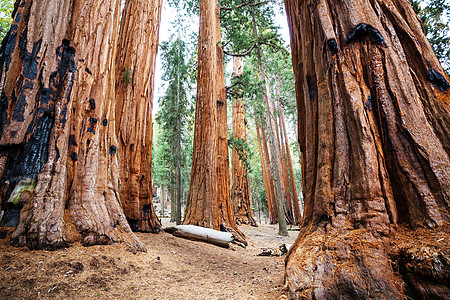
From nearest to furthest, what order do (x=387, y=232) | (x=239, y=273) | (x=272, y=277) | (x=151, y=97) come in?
1. (x=387, y=232)
2. (x=272, y=277)
3. (x=239, y=273)
4. (x=151, y=97)

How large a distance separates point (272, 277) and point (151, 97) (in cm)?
434

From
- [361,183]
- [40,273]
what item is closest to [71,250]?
[40,273]

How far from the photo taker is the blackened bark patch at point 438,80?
1697 millimetres

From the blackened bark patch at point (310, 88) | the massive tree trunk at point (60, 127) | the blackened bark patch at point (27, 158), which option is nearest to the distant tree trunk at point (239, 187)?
the massive tree trunk at point (60, 127)

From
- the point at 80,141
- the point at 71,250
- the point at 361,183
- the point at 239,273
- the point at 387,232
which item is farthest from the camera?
the point at 239,273

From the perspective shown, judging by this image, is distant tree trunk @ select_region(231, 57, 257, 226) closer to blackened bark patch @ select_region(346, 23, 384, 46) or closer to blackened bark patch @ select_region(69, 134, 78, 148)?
blackened bark patch @ select_region(69, 134, 78, 148)

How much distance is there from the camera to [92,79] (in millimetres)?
2896

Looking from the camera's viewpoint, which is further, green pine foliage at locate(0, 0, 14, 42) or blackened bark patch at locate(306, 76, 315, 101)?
green pine foliage at locate(0, 0, 14, 42)

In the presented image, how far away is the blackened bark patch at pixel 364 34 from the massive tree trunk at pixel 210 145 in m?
4.39

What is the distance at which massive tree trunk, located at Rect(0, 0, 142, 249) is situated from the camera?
7.20ft

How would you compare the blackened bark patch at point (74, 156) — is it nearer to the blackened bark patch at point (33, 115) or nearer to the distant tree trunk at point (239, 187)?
the blackened bark patch at point (33, 115)

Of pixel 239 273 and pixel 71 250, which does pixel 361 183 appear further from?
pixel 71 250

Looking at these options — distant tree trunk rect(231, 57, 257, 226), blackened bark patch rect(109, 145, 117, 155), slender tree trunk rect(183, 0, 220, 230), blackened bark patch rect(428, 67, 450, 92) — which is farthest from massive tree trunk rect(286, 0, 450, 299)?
distant tree trunk rect(231, 57, 257, 226)

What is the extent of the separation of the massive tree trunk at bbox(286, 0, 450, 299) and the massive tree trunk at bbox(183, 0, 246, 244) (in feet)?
12.5
